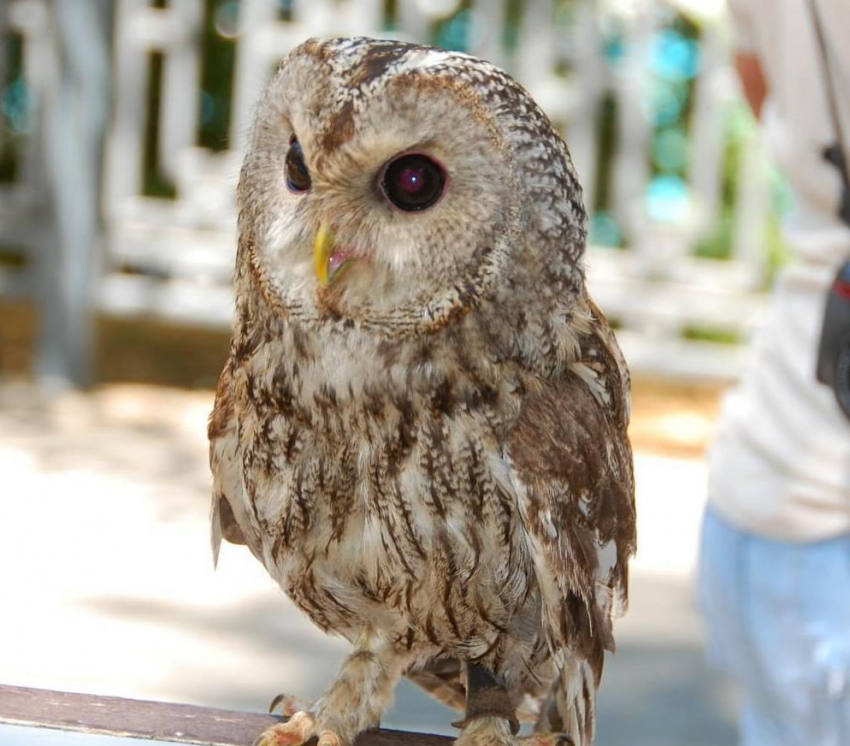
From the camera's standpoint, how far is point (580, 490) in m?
1.64

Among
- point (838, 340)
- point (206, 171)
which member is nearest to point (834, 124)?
point (838, 340)

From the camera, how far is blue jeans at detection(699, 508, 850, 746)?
187cm

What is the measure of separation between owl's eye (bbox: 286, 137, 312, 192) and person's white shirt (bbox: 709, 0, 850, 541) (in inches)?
28.7

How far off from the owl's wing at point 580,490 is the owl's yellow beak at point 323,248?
31 centimetres

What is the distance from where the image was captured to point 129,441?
548 centimetres

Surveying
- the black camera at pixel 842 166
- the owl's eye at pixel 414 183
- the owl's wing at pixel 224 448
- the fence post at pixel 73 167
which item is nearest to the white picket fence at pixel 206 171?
the fence post at pixel 73 167

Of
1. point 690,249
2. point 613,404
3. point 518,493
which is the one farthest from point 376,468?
point 690,249

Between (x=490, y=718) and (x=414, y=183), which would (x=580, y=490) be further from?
(x=414, y=183)

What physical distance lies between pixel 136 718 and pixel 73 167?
4679 millimetres

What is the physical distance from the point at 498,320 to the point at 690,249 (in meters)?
4.95

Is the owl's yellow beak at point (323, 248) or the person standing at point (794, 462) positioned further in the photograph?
the person standing at point (794, 462)

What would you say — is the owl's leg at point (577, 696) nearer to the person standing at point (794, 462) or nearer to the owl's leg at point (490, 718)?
the owl's leg at point (490, 718)

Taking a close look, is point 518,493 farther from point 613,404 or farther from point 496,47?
point 496,47

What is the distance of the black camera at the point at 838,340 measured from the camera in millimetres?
1785
